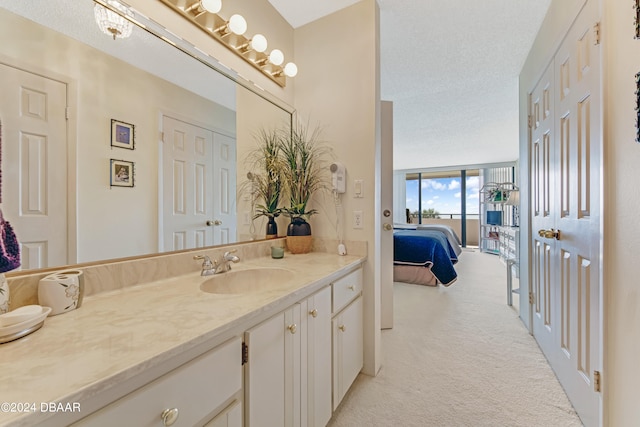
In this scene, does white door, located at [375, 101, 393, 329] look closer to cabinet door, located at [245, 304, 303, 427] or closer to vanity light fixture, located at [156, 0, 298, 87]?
vanity light fixture, located at [156, 0, 298, 87]

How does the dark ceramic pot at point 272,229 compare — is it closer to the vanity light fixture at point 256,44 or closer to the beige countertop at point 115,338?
the beige countertop at point 115,338

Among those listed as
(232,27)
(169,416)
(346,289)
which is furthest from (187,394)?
(232,27)

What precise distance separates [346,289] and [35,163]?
4.35 feet

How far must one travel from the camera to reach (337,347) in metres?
1.35

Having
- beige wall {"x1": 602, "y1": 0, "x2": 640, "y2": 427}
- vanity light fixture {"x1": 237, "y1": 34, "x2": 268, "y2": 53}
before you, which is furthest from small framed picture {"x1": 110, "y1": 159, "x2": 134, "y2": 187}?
beige wall {"x1": 602, "y1": 0, "x2": 640, "y2": 427}

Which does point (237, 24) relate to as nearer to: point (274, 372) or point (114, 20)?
point (114, 20)

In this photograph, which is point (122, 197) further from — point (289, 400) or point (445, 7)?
point (445, 7)

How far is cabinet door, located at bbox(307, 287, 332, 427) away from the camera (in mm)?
1112

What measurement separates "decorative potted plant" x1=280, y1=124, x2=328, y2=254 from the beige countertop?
0.73 m

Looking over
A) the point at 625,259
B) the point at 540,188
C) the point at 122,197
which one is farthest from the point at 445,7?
the point at 122,197

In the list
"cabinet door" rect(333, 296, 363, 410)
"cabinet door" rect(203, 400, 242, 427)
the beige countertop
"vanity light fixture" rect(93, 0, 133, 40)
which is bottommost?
"cabinet door" rect(333, 296, 363, 410)

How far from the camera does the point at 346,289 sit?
1.45 m

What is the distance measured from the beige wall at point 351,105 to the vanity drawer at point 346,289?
0.12 metres

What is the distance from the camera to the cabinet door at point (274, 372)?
2.64 feet
